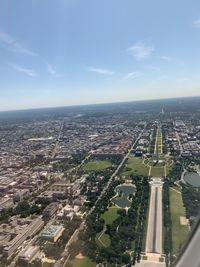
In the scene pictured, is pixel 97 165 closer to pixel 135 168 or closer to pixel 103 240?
pixel 135 168

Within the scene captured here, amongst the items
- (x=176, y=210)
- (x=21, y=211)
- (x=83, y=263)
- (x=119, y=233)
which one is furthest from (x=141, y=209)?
(x=21, y=211)

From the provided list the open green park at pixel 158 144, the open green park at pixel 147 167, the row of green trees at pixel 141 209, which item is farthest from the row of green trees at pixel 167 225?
the open green park at pixel 158 144

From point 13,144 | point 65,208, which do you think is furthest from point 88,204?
point 13,144

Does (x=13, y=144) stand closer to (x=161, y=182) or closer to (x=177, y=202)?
(x=161, y=182)

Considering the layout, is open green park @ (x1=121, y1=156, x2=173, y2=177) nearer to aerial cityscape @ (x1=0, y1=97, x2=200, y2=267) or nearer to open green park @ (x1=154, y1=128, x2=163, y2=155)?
aerial cityscape @ (x1=0, y1=97, x2=200, y2=267)

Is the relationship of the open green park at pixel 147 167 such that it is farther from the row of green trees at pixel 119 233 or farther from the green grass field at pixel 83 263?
the green grass field at pixel 83 263
